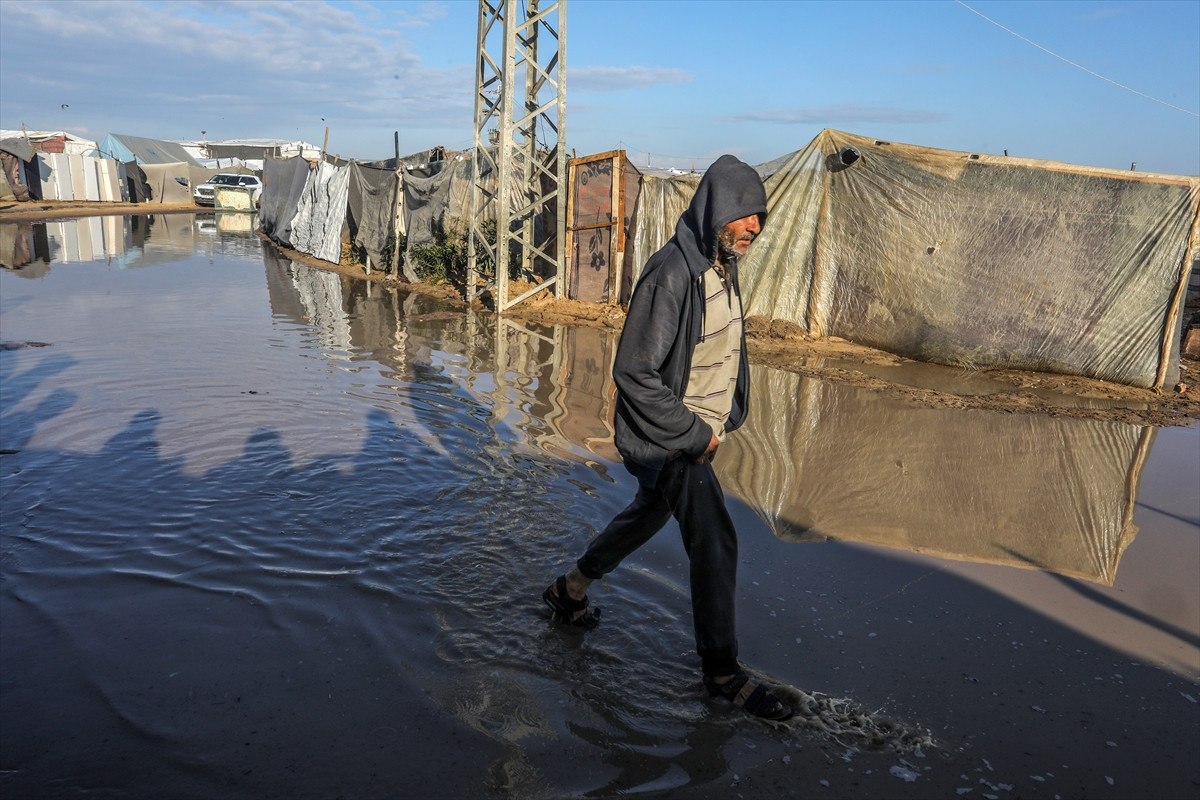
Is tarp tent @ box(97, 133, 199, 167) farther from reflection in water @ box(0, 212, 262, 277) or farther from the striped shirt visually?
the striped shirt

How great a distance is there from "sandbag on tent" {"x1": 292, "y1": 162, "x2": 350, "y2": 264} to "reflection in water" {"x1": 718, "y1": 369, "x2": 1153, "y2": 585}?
15.0 metres

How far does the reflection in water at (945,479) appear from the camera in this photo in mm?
4676

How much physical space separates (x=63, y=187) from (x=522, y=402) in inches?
1723

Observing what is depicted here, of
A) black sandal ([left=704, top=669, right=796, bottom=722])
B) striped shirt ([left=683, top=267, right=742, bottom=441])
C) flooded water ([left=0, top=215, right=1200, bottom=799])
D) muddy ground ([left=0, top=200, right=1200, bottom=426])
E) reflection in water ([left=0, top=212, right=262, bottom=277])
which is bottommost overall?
flooded water ([left=0, top=215, right=1200, bottom=799])

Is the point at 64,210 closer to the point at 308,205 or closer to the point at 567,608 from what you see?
the point at 308,205

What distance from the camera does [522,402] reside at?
24.5ft

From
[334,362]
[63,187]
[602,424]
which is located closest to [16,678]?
[602,424]

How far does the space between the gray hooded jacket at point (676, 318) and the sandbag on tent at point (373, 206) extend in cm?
1522

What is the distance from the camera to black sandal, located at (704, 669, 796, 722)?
287cm

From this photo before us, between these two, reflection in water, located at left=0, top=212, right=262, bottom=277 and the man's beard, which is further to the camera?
reflection in water, located at left=0, top=212, right=262, bottom=277

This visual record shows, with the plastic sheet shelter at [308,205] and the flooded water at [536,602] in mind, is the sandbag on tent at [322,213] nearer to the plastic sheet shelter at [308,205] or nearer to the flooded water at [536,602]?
the plastic sheet shelter at [308,205]

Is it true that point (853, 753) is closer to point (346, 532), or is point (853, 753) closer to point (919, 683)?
point (919, 683)

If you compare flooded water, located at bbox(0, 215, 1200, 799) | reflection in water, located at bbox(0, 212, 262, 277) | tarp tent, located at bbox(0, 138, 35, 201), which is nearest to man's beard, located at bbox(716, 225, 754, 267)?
flooded water, located at bbox(0, 215, 1200, 799)

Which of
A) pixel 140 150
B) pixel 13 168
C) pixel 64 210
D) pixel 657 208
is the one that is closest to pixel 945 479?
pixel 657 208
